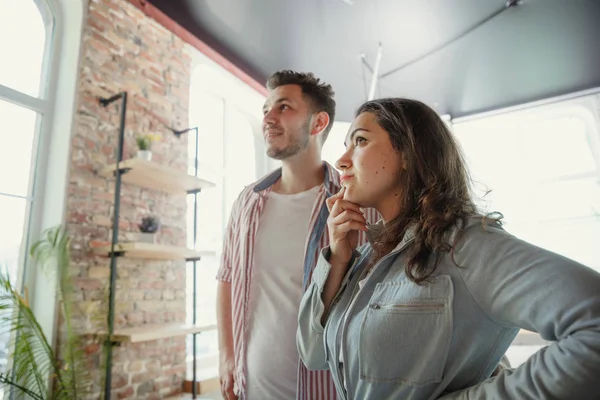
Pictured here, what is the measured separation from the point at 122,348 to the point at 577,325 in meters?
2.84

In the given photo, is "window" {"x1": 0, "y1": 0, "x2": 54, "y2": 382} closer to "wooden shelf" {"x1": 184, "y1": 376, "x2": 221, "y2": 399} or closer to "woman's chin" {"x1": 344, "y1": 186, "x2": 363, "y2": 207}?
"wooden shelf" {"x1": 184, "y1": 376, "x2": 221, "y2": 399}

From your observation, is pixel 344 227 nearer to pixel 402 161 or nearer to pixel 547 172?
pixel 402 161

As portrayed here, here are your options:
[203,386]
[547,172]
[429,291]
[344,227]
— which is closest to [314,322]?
[344,227]

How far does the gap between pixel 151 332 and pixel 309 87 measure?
6.04 feet

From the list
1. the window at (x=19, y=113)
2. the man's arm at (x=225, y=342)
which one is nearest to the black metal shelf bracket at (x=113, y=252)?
the window at (x=19, y=113)

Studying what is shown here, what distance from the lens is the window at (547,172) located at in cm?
528

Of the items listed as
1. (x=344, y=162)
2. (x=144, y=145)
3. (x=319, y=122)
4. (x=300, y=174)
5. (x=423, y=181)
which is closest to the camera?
(x=423, y=181)

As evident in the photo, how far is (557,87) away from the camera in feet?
17.3

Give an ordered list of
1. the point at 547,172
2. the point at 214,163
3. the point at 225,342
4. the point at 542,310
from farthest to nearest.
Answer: the point at 547,172 < the point at 214,163 < the point at 225,342 < the point at 542,310

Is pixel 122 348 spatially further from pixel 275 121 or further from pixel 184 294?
pixel 275 121

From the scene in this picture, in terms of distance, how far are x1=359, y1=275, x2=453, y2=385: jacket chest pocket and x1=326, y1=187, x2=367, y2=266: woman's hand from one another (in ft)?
0.82

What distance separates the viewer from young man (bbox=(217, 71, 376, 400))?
54.2 inches

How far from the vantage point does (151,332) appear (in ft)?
8.20

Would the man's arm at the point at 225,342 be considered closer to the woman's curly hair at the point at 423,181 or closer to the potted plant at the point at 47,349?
the woman's curly hair at the point at 423,181
